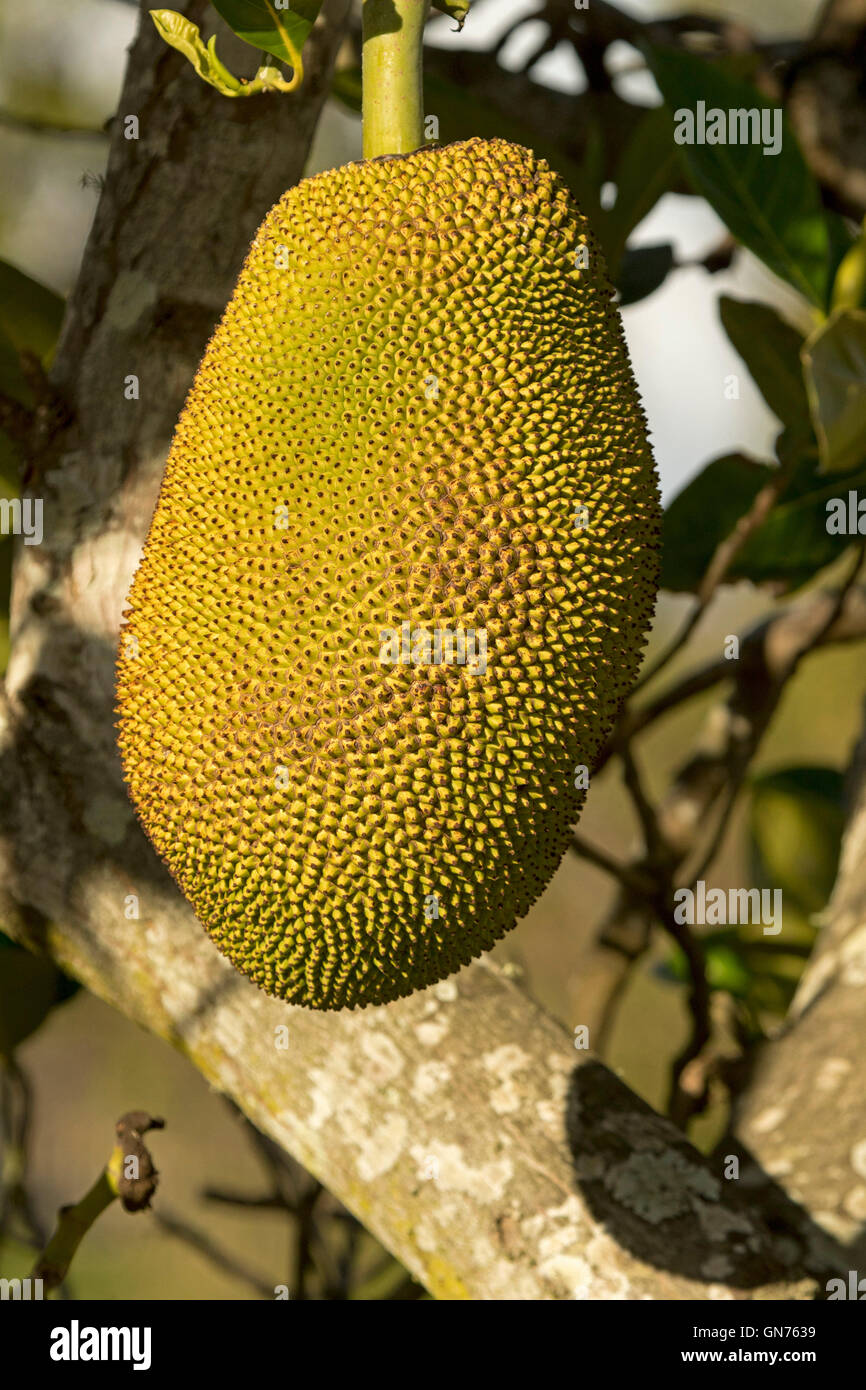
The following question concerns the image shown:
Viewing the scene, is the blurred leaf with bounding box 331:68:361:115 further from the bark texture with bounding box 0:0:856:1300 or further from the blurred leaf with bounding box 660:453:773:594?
the blurred leaf with bounding box 660:453:773:594

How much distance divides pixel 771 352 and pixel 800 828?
0.88 meters

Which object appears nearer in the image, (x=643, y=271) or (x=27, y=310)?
Answer: (x=27, y=310)

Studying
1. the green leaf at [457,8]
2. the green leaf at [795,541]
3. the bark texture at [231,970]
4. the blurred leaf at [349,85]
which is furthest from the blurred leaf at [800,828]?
the green leaf at [457,8]

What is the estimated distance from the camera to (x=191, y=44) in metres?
0.77

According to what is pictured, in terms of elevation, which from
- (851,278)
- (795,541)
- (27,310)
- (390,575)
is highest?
(851,278)

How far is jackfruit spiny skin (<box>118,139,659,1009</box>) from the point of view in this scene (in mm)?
689

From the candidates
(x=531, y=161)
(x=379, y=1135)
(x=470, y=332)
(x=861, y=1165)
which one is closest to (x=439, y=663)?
(x=470, y=332)

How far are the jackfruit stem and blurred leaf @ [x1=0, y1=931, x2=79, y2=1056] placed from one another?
0.84 metres

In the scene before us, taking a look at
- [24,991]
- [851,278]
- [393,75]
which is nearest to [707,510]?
Result: [851,278]

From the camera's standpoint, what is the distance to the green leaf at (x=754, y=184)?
3.81 feet

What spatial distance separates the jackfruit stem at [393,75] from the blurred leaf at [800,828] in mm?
1356

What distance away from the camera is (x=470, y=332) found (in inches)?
28.2

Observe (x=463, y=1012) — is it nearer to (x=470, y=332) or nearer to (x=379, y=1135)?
(x=379, y=1135)

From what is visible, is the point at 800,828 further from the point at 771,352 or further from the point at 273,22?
the point at 273,22
